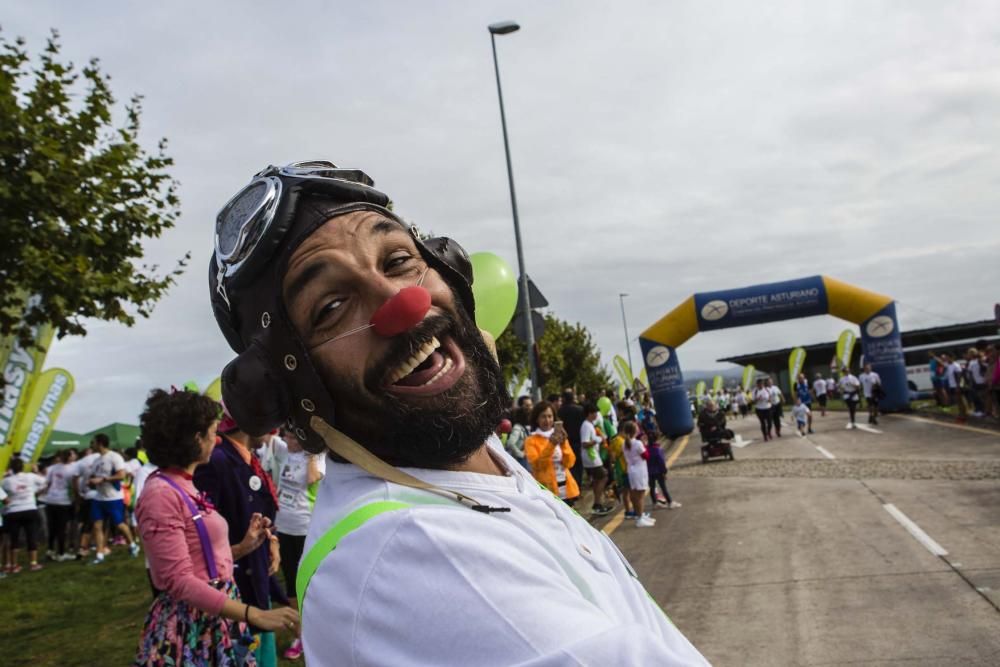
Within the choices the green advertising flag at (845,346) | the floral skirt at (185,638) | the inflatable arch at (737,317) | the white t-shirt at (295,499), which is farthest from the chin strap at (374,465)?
the green advertising flag at (845,346)

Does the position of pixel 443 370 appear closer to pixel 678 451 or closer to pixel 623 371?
pixel 678 451

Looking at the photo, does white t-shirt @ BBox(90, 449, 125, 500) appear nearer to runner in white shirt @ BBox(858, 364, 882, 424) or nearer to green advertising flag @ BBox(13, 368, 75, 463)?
green advertising flag @ BBox(13, 368, 75, 463)

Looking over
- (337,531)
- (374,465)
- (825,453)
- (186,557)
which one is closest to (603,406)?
(825,453)

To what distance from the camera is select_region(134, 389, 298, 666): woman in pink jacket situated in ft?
10.6

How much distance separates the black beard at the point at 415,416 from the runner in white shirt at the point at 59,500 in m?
13.8

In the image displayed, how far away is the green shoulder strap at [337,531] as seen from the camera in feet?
3.37

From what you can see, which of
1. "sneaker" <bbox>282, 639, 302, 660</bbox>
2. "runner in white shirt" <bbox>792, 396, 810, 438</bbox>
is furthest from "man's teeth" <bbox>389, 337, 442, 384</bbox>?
"runner in white shirt" <bbox>792, 396, 810, 438</bbox>

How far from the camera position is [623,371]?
29.3 metres

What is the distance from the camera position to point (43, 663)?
22.3 ft

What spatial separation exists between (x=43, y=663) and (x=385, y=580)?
7.37m

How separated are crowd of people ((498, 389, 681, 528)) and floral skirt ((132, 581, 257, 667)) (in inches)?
219

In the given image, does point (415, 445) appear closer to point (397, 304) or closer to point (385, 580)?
point (397, 304)

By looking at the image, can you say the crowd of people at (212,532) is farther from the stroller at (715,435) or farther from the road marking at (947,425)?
the road marking at (947,425)

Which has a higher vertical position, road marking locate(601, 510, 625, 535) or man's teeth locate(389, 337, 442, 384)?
man's teeth locate(389, 337, 442, 384)
